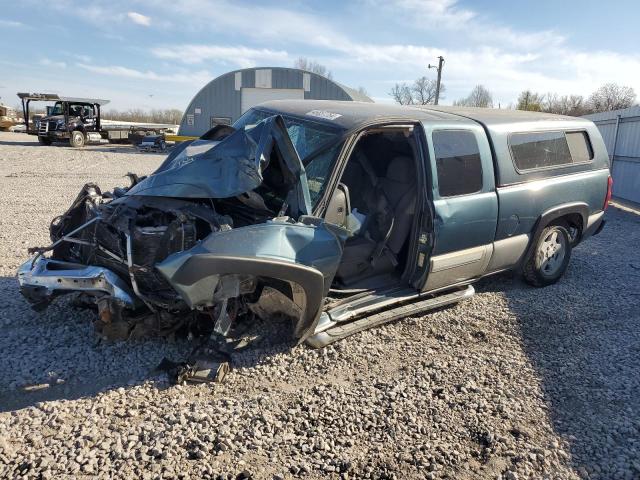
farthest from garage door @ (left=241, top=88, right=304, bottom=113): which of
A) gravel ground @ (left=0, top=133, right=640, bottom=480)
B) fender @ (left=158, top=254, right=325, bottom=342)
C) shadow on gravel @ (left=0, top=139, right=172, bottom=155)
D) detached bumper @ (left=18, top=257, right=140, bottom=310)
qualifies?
fender @ (left=158, top=254, right=325, bottom=342)

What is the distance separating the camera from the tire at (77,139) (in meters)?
25.6

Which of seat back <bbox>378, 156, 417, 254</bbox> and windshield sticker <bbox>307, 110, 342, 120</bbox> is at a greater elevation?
windshield sticker <bbox>307, 110, 342, 120</bbox>

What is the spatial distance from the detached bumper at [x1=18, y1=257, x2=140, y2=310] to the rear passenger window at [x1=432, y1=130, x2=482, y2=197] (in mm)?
2793

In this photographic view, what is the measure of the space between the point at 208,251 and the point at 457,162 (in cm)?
263

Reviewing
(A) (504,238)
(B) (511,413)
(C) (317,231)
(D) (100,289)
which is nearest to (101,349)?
(D) (100,289)

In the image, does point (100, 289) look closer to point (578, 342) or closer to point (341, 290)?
point (341, 290)

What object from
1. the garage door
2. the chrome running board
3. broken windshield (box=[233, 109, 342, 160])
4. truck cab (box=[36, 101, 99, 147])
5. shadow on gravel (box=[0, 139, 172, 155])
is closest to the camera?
the chrome running board

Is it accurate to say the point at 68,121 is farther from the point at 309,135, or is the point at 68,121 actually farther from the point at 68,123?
the point at 309,135

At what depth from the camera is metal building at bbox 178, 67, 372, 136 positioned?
90.5 feet

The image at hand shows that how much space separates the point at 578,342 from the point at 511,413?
60.8 inches

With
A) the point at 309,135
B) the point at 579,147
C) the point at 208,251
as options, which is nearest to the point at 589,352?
the point at 579,147

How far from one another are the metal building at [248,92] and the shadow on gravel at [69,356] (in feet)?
79.9

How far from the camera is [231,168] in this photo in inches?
143

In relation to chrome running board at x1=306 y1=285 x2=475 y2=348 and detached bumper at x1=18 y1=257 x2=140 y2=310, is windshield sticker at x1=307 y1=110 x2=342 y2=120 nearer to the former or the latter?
chrome running board at x1=306 y1=285 x2=475 y2=348
